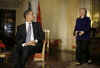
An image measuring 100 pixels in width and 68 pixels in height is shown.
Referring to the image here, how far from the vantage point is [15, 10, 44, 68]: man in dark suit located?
11.3 feet

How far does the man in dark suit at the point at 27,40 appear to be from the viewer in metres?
3.45

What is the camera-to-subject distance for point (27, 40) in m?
3.47

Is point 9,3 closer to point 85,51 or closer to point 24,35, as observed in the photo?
point 85,51

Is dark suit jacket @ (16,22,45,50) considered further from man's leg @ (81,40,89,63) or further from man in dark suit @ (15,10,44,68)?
man's leg @ (81,40,89,63)

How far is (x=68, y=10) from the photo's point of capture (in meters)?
10.9

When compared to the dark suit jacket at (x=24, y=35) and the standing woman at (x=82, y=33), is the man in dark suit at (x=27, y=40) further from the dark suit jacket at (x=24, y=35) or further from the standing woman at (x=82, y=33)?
the standing woman at (x=82, y=33)

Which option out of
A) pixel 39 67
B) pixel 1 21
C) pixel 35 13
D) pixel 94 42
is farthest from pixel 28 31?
pixel 1 21

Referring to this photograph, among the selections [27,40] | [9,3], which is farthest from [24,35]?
[9,3]

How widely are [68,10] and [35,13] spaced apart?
4340 mm

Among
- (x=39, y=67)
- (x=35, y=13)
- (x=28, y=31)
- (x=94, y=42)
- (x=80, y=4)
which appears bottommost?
(x=39, y=67)

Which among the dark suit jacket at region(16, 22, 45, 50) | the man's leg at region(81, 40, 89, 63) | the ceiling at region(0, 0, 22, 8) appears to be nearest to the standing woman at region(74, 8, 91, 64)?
the man's leg at region(81, 40, 89, 63)

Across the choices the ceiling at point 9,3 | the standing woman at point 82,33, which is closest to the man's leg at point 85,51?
the standing woman at point 82,33

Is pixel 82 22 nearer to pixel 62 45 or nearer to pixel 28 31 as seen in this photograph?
pixel 28 31

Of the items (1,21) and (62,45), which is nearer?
(62,45)
